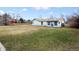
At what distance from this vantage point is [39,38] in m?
1.14

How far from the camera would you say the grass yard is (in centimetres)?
112

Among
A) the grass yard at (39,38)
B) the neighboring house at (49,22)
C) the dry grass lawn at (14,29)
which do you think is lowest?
the grass yard at (39,38)

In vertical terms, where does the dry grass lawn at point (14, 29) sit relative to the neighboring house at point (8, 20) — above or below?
below

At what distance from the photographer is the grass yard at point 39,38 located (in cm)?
112

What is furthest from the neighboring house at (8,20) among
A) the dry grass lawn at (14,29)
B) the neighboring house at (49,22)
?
the neighboring house at (49,22)

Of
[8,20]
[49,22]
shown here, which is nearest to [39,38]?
[49,22]

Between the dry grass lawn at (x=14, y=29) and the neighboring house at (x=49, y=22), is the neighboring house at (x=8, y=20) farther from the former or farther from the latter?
the neighboring house at (x=49, y=22)

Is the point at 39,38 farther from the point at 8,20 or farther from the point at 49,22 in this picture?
the point at 8,20

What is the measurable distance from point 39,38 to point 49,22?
15cm

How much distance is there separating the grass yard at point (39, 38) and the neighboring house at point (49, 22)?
0.10 feet
